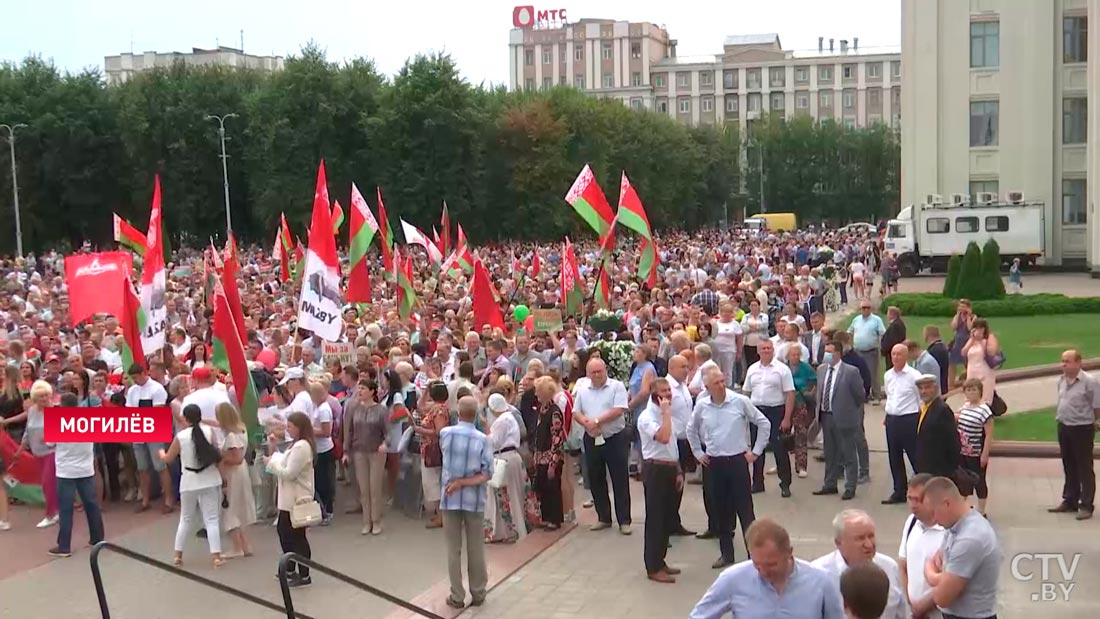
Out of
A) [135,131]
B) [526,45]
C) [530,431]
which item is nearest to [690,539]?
[530,431]

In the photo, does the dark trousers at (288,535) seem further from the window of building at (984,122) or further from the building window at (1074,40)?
the building window at (1074,40)

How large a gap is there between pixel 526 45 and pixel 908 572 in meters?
136

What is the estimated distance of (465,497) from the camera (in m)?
9.73

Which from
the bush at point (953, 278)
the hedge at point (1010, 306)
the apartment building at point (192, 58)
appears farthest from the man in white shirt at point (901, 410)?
the apartment building at point (192, 58)

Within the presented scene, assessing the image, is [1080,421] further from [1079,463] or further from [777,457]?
[777,457]

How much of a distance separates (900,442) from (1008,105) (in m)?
40.7

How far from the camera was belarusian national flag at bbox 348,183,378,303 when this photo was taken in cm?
1936

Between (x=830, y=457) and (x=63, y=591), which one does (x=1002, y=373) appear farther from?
(x=63, y=591)

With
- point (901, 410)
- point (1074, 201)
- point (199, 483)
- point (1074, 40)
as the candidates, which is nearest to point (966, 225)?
point (1074, 201)

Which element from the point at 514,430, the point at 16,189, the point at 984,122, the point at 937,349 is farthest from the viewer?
the point at 16,189

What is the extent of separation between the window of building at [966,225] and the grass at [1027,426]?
2971 cm

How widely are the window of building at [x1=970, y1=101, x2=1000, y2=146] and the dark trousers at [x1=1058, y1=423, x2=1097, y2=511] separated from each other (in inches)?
1585

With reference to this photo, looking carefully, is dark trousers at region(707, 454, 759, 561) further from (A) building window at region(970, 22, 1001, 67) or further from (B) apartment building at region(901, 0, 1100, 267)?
(A) building window at region(970, 22, 1001, 67)

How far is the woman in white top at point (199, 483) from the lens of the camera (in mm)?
11133
